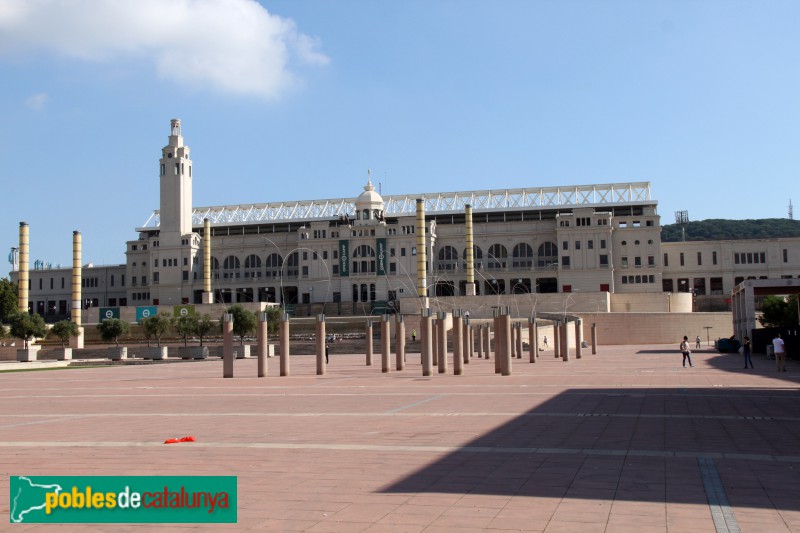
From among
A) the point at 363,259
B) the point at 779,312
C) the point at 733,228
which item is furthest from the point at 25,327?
the point at 733,228

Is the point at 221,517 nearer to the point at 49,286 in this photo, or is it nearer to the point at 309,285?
the point at 309,285

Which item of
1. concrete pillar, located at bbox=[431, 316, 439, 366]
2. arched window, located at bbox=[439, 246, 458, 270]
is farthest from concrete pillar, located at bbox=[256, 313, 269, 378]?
arched window, located at bbox=[439, 246, 458, 270]

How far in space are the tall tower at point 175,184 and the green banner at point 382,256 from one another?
91.0ft

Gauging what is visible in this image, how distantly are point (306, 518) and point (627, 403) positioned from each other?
12889 millimetres

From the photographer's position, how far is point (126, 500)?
7320 mm

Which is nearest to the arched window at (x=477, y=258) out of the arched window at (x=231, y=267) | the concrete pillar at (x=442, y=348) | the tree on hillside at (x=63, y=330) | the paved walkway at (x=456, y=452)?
the arched window at (x=231, y=267)

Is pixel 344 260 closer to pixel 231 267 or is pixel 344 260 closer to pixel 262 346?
pixel 231 267

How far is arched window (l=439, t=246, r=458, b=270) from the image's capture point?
10456cm

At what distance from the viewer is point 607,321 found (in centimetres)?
7438

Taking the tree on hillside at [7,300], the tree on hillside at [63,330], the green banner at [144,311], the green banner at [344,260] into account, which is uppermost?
the green banner at [344,260]

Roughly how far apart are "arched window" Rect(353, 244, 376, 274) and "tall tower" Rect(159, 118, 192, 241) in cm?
2472

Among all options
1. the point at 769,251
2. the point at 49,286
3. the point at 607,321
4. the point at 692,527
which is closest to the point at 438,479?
the point at 692,527

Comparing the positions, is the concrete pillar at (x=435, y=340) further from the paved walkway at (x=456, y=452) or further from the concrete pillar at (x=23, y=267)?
the concrete pillar at (x=23, y=267)

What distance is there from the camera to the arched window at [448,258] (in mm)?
104562
